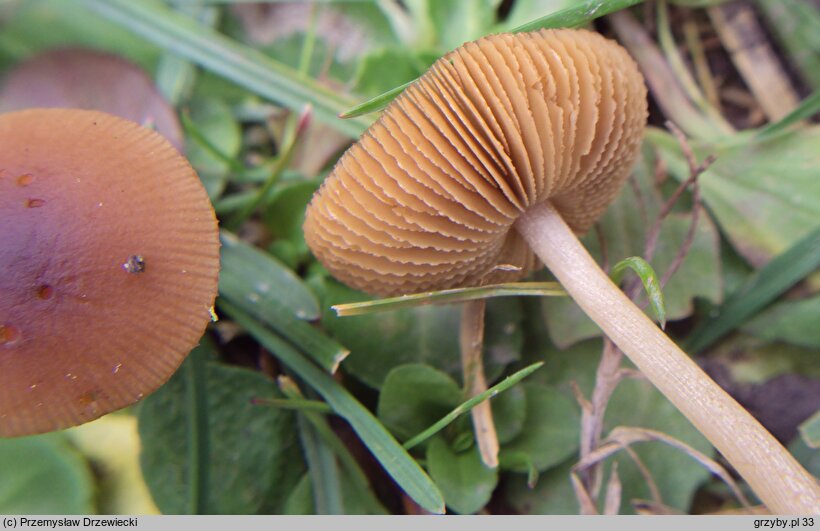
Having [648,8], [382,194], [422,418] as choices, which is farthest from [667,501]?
[648,8]

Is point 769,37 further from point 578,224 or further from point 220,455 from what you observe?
point 220,455

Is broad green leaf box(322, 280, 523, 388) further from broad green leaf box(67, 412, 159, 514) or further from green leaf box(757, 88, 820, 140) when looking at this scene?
green leaf box(757, 88, 820, 140)

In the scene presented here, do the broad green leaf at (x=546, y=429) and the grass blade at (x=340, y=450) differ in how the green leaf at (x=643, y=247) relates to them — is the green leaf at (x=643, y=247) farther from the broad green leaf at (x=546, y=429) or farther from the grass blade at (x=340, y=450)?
the grass blade at (x=340, y=450)

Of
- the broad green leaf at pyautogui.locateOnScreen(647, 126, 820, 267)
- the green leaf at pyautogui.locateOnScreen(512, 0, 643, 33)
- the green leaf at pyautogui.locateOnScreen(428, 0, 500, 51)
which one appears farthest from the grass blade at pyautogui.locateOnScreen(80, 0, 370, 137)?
the broad green leaf at pyautogui.locateOnScreen(647, 126, 820, 267)

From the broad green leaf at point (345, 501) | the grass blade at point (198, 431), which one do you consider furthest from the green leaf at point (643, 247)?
the grass blade at point (198, 431)

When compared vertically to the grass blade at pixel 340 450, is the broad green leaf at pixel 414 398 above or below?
above

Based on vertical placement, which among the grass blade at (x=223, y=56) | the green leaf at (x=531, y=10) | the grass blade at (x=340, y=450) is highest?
the green leaf at (x=531, y=10)
